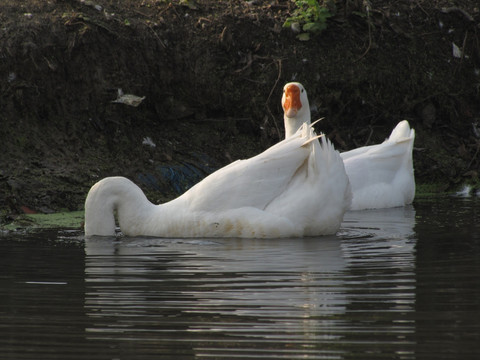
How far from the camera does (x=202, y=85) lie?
12.5 meters

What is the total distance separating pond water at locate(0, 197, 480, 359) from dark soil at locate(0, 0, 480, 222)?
3263 mm

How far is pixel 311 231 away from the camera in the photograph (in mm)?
8039

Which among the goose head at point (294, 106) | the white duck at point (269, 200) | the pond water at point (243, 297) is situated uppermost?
the goose head at point (294, 106)

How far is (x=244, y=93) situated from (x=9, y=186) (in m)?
3.85

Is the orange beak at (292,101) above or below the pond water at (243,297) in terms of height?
above

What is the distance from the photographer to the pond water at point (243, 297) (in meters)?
4.16

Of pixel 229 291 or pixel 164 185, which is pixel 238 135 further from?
pixel 229 291

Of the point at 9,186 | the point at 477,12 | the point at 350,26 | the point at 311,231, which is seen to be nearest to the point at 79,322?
the point at 311,231

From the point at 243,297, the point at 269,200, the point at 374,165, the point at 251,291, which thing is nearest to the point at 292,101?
the point at 374,165

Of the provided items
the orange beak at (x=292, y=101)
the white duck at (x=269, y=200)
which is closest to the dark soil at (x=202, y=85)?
the orange beak at (x=292, y=101)

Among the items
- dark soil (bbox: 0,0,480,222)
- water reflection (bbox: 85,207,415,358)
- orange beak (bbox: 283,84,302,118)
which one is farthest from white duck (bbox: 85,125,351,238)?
orange beak (bbox: 283,84,302,118)

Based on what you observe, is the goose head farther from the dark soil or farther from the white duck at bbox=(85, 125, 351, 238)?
the white duck at bbox=(85, 125, 351, 238)

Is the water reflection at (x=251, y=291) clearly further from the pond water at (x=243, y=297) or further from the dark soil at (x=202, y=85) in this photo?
the dark soil at (x=202, y=85)

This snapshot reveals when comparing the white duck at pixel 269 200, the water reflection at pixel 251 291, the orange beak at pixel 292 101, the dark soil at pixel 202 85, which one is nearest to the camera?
the water reflection at pixel 251 291
